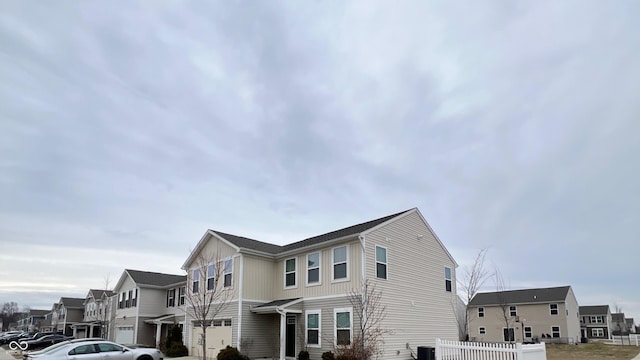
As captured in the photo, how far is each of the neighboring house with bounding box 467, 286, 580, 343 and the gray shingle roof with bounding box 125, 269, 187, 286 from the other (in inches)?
1361

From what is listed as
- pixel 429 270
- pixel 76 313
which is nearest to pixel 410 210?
pixel 429 270

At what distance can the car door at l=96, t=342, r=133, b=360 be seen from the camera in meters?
19.0

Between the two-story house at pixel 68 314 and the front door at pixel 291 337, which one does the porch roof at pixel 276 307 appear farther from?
the two-story house at pixel 68 314

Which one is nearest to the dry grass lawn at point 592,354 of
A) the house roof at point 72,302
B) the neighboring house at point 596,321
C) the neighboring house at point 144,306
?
the neighboring house at point 144,306

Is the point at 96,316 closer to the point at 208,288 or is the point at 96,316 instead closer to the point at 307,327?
the point at 208,288

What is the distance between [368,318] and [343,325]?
1.35m

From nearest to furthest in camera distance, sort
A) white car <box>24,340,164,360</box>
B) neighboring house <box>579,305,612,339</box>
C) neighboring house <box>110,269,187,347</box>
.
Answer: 1. white car <box>24,340,164,360</box>
2. neighboring house <box>110,269,187,347</box>
3. neighboring house <box>579,305,612,339</box>

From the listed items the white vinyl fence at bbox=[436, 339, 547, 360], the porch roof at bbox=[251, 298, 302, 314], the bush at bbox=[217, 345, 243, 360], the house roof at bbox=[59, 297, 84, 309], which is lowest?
the bush at bbox=[217, 345, 243, 360]

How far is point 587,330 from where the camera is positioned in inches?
2960

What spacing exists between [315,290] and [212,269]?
792 centimetres

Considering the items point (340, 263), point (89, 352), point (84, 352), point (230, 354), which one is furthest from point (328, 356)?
point (84, 352)

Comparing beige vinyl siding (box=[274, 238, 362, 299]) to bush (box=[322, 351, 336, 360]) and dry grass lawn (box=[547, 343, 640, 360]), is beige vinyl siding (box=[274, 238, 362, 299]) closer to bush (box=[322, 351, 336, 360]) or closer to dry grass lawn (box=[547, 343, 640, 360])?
bush (box=[322, 351, 336, 360])

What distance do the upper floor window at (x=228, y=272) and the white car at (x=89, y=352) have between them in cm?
706

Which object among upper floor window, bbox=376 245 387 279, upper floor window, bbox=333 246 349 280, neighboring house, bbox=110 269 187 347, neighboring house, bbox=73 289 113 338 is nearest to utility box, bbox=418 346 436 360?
upper floor window, bbox=376 245 387 279
